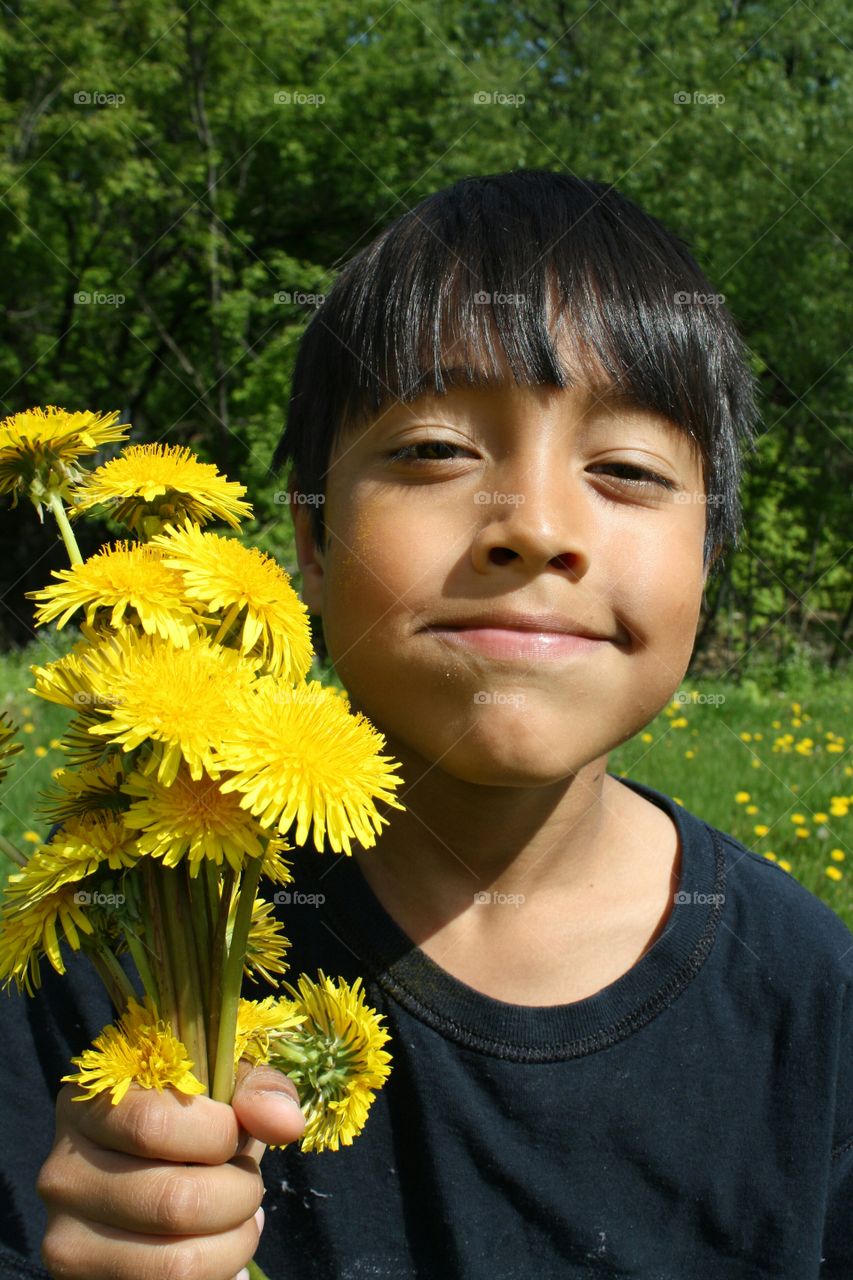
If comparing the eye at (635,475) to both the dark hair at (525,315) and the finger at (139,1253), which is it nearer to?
the dark hair at (525,315)

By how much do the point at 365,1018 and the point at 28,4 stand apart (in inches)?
600

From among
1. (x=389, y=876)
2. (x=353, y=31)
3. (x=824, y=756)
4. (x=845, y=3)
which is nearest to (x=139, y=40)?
(x=353, y=31)

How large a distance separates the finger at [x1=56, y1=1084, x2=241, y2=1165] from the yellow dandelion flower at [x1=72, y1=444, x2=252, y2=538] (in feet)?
1.61

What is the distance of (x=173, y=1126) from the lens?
2.93 ft

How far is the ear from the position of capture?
167cm

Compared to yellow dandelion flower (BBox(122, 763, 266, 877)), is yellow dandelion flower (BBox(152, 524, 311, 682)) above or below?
above

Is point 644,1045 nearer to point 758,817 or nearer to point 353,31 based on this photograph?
point 758,817
